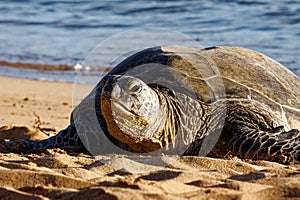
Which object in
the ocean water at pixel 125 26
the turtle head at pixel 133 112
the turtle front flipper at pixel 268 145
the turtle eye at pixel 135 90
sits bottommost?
the ocean water at pixel 125 26

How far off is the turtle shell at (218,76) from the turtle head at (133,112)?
497 mm

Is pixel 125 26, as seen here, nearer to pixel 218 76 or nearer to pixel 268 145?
pixel 218 76

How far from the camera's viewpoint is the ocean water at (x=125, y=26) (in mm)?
11703

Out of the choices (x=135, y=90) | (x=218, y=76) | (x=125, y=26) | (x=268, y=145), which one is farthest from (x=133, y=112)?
(x=125, y=26)

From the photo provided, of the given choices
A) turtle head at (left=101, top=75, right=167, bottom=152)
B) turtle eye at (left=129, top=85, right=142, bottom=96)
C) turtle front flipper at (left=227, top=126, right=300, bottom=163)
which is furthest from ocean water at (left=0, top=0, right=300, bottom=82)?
turtle eye at (left=129, top=85, right=142, bottom=96)

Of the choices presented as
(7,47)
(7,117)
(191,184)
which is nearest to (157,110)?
(191,184)

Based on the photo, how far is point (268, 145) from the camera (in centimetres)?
479

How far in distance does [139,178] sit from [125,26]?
11.6m

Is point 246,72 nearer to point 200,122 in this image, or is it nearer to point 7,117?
point 200,122

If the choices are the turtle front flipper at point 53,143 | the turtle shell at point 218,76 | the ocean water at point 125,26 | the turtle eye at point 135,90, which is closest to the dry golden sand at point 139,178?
the turtle front flipper at point 53,143

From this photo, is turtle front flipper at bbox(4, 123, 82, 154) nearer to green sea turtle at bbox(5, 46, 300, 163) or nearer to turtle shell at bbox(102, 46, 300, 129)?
green sea turtle at bbox(5, 46, 300, 163)

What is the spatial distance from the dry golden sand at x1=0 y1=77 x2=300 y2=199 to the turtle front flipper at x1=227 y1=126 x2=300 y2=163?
0.42ft

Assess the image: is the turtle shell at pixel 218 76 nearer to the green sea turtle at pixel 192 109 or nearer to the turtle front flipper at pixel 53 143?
the green sea turtle at pixel 192 109

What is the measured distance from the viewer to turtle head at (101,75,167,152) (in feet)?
14.2
